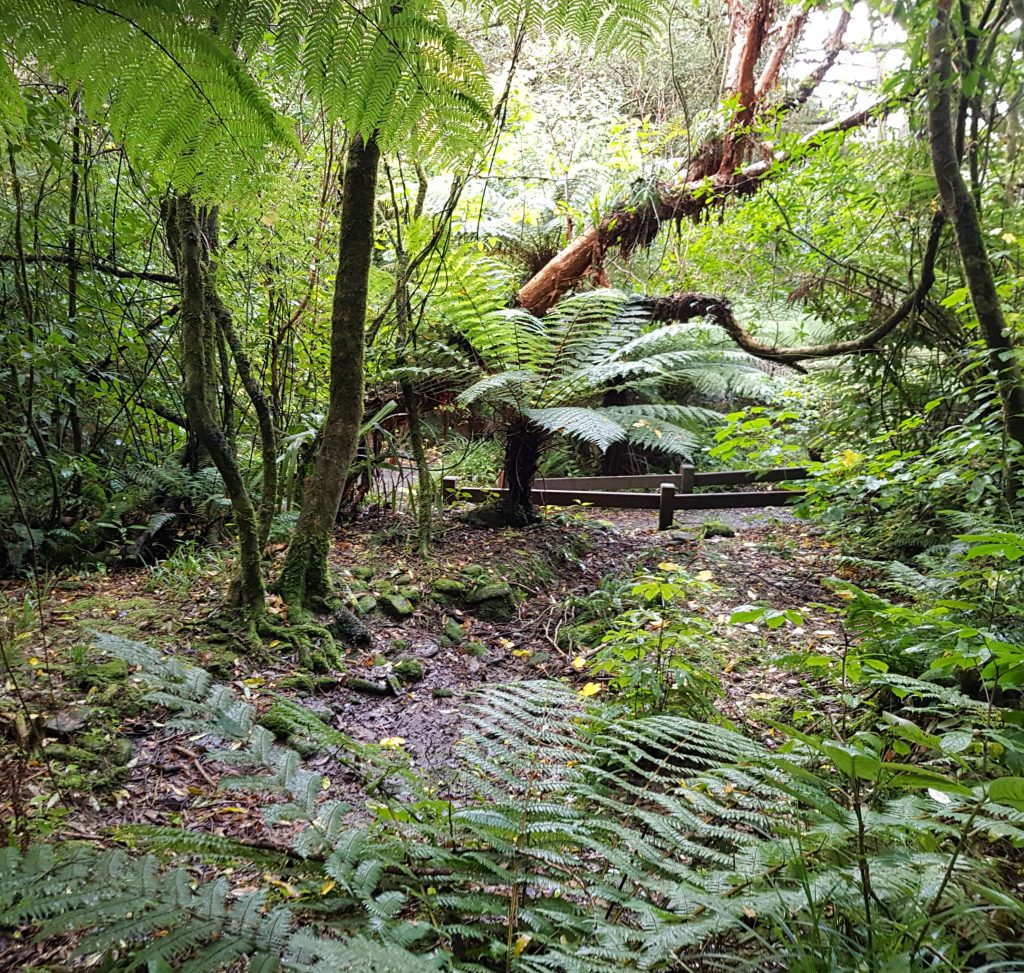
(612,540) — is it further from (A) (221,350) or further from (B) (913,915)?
(B) (913,915)

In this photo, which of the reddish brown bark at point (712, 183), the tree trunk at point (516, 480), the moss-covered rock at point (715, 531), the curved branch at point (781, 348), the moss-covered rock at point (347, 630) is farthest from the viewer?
the reddish brown bark at point (712, 183)

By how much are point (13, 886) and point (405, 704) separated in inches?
63.4

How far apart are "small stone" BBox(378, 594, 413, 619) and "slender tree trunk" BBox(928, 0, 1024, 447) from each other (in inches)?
104

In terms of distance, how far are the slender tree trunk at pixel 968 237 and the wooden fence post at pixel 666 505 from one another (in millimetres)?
2440

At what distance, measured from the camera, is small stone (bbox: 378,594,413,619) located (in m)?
2.87

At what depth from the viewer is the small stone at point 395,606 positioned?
113 inches

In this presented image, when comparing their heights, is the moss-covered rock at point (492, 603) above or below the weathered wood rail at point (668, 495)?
below

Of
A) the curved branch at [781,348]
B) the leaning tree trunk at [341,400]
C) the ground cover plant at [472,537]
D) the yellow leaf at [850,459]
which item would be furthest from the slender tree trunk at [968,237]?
the leaning tree trunk at [341,400]

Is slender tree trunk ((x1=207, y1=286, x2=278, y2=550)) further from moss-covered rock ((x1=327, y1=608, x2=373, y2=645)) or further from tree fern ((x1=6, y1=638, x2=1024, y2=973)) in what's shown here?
tree fern ((x1=6, y1=638, x2=1024, y2=973))

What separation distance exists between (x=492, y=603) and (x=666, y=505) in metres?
2.15

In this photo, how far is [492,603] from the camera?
3.13m

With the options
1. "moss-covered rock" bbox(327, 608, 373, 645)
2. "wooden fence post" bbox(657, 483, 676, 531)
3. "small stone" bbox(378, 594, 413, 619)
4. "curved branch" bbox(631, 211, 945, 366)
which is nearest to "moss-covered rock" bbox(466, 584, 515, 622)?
"small stone" bbox(378, 594, 413, 619)

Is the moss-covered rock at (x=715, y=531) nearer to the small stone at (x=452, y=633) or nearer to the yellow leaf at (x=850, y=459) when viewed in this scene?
the yellow leaf at (x=850, y=459)

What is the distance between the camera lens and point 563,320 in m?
3.75
